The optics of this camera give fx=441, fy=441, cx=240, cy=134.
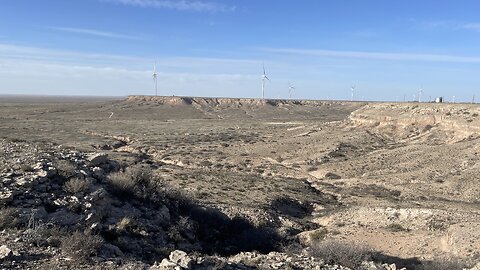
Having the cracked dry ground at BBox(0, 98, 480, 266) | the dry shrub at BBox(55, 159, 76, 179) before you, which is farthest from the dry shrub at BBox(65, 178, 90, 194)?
the cracked dry ground at BBox(0, 98, 480, 266)

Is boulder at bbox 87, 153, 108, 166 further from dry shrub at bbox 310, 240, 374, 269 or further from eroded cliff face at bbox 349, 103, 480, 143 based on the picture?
eroded cliff face at bbox 349, 103, 480, 143

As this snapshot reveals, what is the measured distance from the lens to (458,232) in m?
19.0

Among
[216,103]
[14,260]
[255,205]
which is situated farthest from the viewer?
[216,103]

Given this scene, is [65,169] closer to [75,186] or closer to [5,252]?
[75,186]

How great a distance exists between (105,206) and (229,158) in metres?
32.2

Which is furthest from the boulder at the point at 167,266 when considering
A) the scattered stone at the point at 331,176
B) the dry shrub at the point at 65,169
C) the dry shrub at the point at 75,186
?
the scattered stone at the point at 331,176

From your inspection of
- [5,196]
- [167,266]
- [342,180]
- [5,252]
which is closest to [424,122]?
[342,180]

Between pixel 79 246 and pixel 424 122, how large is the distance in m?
53.6

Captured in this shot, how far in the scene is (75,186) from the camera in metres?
15.1

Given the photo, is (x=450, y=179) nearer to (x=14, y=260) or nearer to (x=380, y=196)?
(x=380, y=196)

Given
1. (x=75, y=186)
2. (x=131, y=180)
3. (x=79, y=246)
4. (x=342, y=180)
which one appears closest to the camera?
(x=79, y=246)

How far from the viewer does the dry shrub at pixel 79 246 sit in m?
11.0

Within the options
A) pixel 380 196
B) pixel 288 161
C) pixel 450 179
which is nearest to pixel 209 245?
pixel 380 196

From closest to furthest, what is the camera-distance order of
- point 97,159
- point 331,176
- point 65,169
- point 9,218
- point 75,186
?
point 9,218, point 75,186, point 65,169, point 97,159, point 331,176
